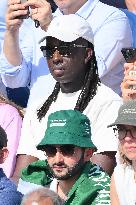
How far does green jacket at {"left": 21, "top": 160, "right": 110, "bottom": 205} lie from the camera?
4.84 meters

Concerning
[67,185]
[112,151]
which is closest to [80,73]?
[112,151]

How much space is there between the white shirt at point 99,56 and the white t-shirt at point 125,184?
4.60 feet

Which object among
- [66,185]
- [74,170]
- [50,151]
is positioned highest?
[50,151]

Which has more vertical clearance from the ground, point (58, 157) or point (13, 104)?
point (58, 157)

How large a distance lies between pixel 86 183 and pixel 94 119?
844 mm

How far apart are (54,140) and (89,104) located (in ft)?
2.61

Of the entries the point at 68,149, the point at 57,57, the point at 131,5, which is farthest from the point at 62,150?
the point at 131,5

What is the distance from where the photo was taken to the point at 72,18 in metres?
5.97

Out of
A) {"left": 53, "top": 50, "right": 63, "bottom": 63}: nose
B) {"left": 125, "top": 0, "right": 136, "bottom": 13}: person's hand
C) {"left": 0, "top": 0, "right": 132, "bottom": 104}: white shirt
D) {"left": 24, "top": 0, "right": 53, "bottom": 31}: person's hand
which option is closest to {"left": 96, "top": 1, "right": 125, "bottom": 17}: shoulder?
{"left": 0, "top": 0, "right": 132, "bottom": 104}: white shirt

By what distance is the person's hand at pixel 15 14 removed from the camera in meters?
6.38

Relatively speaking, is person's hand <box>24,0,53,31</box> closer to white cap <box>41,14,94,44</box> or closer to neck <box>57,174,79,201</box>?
white cap <box>41,14,94,44</box>

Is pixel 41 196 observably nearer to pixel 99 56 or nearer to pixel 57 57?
pixel 57 57

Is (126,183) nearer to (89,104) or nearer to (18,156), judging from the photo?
(89,104)

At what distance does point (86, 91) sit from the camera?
18.8ft
